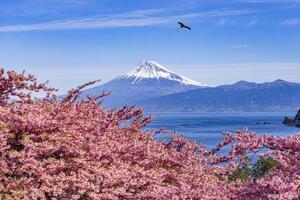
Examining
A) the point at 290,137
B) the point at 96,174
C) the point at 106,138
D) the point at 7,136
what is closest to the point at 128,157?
the point at 106,138

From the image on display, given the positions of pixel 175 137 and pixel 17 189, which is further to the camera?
pixel 175 137

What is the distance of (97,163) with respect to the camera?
37.4ft

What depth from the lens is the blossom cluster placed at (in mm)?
10609

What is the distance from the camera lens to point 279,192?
9.05 meters

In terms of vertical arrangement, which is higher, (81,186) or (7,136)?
(7,136)

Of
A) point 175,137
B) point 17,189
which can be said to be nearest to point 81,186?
point 17,189

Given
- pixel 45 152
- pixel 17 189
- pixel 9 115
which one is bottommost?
pixel 17 189

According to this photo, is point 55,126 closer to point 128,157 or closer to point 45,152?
point 45,152

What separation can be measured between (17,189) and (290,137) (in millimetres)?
5843

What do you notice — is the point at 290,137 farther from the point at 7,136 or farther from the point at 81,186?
the point at 7,136

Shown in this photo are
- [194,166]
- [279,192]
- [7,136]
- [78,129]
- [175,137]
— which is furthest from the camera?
[175,137]

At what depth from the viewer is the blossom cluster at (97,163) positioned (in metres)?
10.6

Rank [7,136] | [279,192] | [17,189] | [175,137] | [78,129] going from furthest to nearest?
[175,137]
[78,129]
[7,136]
[17,189]
[279,192]

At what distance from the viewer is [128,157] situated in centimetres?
1281
